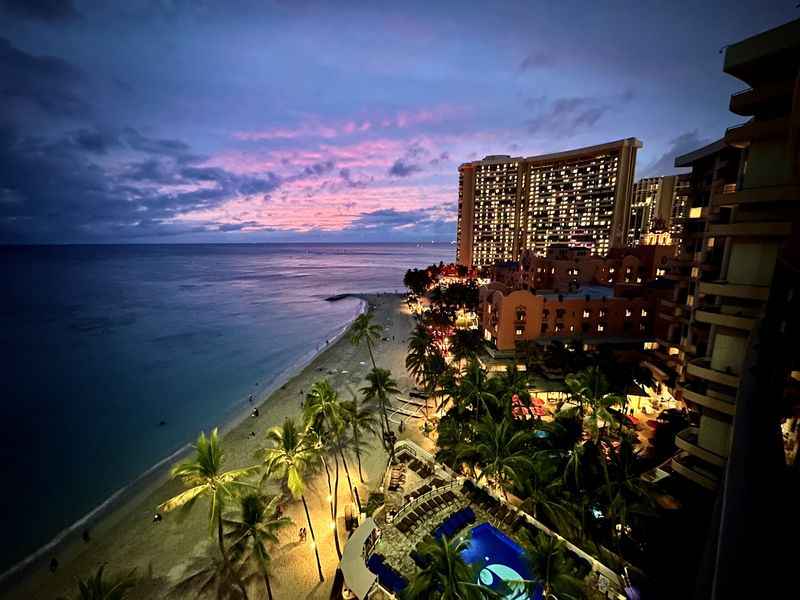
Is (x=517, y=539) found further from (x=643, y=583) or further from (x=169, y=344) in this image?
(x=169, y=344)

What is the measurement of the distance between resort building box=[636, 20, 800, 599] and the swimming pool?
37.8 ft

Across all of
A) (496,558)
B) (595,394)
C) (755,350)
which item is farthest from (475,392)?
(755,350)

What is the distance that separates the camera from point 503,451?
25453mm

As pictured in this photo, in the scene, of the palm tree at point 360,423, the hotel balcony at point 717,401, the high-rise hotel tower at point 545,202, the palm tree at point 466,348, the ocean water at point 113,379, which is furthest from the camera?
the high-rise hotel tower at point 545,202

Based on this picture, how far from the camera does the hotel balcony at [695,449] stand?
62.8 feet

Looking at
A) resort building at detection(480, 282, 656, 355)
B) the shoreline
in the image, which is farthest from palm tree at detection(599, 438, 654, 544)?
resort building at detection(480, 282, 656, 355)

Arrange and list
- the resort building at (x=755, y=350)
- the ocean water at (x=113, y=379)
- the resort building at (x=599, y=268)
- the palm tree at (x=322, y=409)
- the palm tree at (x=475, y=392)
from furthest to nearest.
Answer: the resort building at (x=599, y=268), the ocean water at (x=113, y=379), the palm tree at (x=475, y=392), the palm tree at (x=322, y=409), the resort building at (x=755, y=350)

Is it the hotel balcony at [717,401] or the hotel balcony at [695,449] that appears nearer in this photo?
the hotel balcony at [717,401]

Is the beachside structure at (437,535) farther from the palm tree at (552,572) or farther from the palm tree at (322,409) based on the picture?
the palm tree at (322,409)

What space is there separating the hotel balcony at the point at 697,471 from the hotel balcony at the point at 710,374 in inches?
218

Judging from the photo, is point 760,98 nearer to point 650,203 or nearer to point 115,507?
point 115,507

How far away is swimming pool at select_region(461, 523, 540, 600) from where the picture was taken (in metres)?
21.0

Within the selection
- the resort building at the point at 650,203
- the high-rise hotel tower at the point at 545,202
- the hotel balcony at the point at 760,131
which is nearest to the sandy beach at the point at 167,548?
the hotel balcony at the point at 760,131

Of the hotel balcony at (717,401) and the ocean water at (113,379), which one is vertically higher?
the hotel balcony at (717,401)
